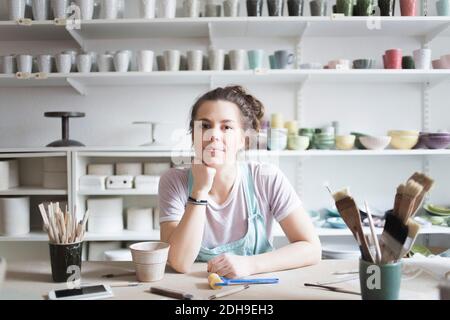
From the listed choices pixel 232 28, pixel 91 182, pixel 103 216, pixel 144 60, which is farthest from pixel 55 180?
pixel 232 28

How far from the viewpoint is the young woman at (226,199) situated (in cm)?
119

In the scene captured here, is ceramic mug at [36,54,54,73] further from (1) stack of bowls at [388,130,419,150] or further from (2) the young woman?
(1) stack of bowls at [388,130,419,150]

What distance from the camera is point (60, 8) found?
210 centimetres

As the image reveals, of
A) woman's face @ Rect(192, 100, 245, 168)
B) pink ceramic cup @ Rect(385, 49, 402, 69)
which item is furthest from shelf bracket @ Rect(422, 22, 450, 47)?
woman's face @ Rect(192, 100, 245, 168)

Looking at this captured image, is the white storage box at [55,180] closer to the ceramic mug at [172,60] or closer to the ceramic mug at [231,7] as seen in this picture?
the ceramic mug at [172,60]

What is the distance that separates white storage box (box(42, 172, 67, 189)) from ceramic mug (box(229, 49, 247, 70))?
108cm

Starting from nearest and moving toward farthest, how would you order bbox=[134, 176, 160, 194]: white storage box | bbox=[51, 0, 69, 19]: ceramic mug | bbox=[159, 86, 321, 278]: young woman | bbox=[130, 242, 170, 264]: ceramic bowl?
1. bbox=[130, 242, 170, 264]: ceramic bowl
2. bbox=[159, 86, 321, 278]: young woman
3. bbox=[51, 0, 69, 19]: ceramic mug
4. bbox=[134, 176, 160, 194]: white storage box

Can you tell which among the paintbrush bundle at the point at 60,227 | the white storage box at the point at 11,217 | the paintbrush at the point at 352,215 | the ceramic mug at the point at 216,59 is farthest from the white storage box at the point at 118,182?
the paintbrush at the point at 352,215

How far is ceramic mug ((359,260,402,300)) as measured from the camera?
766 millimetres

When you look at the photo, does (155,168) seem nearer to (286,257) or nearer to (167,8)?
(167,8)

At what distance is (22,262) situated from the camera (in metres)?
1.12

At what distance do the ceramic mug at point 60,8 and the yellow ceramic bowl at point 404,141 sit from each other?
1.86m
